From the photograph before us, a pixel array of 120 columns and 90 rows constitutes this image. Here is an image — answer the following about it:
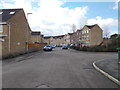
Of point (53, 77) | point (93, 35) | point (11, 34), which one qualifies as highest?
point (93, 35)

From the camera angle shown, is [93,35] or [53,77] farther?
[93,35]

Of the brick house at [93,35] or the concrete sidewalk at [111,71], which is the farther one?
the brick house at [93,35]

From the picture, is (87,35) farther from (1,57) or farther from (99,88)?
(99,88)

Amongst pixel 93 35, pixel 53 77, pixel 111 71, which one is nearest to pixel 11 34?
pixel 53 77

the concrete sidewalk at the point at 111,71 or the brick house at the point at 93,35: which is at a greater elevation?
the brick house at the point at 93,35

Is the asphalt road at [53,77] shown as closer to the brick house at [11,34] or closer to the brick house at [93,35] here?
the brick house at [11,34]

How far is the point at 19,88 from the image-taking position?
580cm

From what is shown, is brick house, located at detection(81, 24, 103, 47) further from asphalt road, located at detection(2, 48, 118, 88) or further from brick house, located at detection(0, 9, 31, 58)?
asphalt road, located at detection(2, 48, 118, 88)

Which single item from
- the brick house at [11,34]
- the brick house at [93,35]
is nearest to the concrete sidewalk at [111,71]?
the brick house at [11,34]

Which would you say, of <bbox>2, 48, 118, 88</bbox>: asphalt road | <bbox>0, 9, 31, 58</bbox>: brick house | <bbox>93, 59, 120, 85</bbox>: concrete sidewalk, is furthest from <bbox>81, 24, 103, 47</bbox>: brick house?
<bbox>2, 48, 118, 88</bbox>: asphalt road

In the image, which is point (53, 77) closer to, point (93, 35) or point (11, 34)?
point (11, 34)

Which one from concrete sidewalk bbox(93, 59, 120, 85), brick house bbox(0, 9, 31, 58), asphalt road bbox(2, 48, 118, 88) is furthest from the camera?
brick house bbox(0, 9, 31, 58)

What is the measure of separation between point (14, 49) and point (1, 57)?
212 inches

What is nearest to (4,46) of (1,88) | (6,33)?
(6,33)
